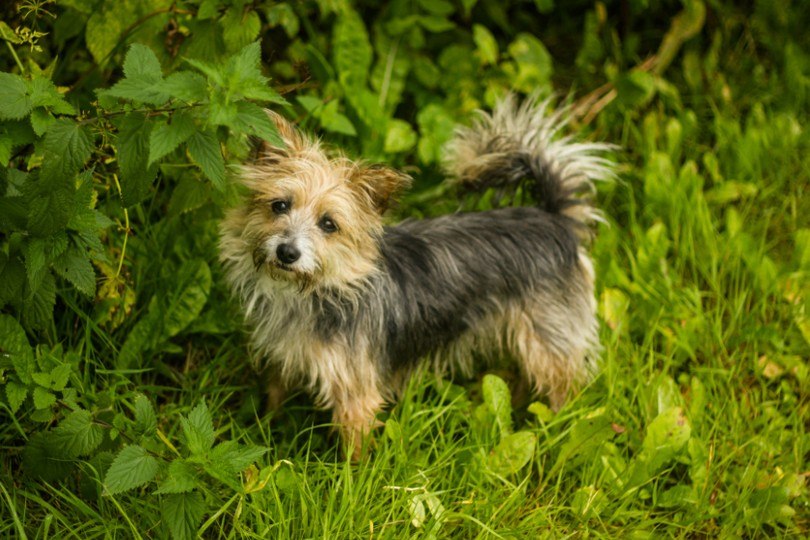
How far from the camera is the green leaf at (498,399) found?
Result: 130 inches

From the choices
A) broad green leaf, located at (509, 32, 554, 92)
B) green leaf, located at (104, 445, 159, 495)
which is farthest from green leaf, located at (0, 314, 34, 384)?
broad green leaf, located at (509, 32, 554, 92)

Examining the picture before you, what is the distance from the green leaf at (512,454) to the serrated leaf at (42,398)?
1573 millimetres

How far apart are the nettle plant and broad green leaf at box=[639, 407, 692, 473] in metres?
1.50

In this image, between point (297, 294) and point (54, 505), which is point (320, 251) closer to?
point (297, 294)

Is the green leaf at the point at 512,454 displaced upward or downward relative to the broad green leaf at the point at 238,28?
downward

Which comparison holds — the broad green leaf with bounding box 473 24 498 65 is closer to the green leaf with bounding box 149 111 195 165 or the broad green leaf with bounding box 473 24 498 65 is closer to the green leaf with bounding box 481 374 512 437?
the green leaf with bounding box 481 374 512 437

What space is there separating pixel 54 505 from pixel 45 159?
130 cm

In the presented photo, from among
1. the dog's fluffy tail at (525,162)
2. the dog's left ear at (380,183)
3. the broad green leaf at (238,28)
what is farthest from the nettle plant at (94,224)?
the dog's fluffy tail at (525,162)

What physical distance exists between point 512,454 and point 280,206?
4.21ft

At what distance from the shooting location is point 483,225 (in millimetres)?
3359

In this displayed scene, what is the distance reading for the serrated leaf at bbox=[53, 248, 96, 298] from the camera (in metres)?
2.55

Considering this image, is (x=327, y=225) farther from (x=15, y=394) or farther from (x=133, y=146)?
(x=15, y=394)

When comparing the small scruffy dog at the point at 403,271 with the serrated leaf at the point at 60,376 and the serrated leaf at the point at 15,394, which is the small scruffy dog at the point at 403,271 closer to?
the serrated leaf at the point at 60,376

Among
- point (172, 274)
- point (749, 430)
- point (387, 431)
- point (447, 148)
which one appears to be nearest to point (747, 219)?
point (749, 430)
